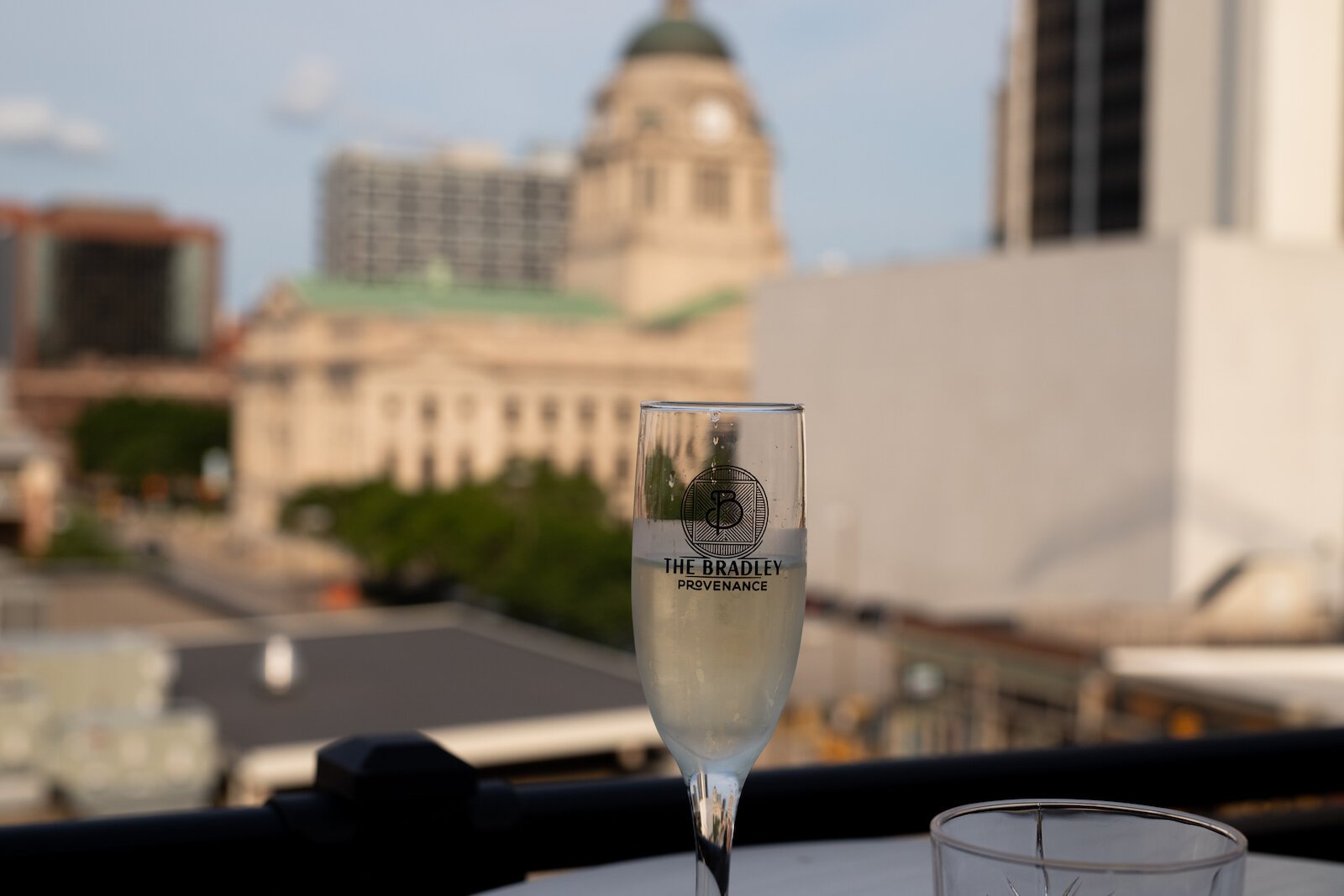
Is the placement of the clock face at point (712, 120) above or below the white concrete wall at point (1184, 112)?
above

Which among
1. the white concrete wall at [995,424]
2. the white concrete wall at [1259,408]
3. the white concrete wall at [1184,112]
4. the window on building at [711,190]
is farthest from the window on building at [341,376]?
the white concrete wall at [1259,408]

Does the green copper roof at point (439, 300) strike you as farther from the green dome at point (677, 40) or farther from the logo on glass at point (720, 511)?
the logo on glass at point (720, 511)

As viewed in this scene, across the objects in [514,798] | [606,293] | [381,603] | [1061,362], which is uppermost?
[606,293]

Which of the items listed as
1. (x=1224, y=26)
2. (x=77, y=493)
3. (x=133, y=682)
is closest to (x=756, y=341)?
(x=1224, y=26)

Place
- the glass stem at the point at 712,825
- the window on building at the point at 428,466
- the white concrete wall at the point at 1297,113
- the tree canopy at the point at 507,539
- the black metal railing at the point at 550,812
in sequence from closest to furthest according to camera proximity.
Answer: the glass stem at the point at 712,825 < the black metal railing at the point at 550,812 < the tree canopy at the point at 507,539 < the white concrete wall at the point at 1297,113 < the window on building at the point at 428,466

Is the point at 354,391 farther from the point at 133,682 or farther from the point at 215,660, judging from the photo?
the point at 133,682
